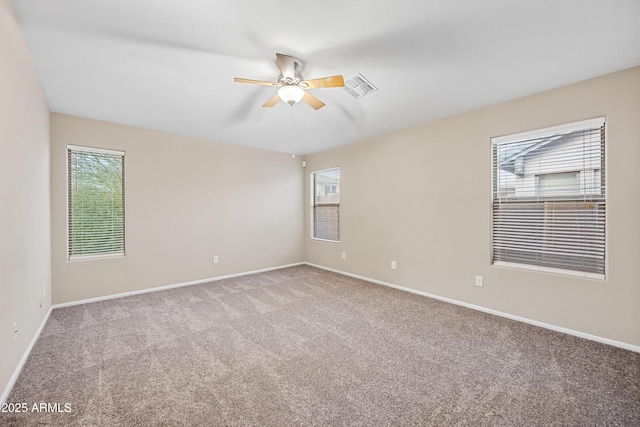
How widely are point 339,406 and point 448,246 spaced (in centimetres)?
261

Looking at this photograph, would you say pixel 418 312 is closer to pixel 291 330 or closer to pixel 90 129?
pixel 291 330

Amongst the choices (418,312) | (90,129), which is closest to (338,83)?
(418,312)

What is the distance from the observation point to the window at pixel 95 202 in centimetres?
356

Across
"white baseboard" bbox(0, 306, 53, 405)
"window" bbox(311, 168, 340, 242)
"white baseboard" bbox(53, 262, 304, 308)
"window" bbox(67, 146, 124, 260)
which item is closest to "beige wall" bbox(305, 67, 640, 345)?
"window" bbox(311, 168, 340, 242)

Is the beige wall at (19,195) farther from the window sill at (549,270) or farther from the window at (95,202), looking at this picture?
the window sill at (549,270)

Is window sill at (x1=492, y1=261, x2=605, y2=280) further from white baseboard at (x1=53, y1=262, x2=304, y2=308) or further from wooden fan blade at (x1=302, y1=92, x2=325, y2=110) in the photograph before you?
white baseboard at (x1=53, y1=262, x2=304, y2=308)

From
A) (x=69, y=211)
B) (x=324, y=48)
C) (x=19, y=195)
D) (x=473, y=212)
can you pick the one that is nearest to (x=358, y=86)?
(x=324, y=48)

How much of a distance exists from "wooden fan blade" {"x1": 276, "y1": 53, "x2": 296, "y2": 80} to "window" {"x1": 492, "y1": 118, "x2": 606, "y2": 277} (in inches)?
98.3

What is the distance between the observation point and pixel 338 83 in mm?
2293

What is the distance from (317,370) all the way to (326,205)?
12.4 ft

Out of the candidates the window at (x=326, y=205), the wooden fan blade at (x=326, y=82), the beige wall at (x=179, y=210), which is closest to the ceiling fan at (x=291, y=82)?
the wooden fan blade at (x=326, y=82)

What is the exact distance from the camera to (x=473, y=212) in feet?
11.0

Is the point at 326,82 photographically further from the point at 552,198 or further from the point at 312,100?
the point at 552,198

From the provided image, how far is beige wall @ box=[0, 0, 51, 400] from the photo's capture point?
70.2 inches
